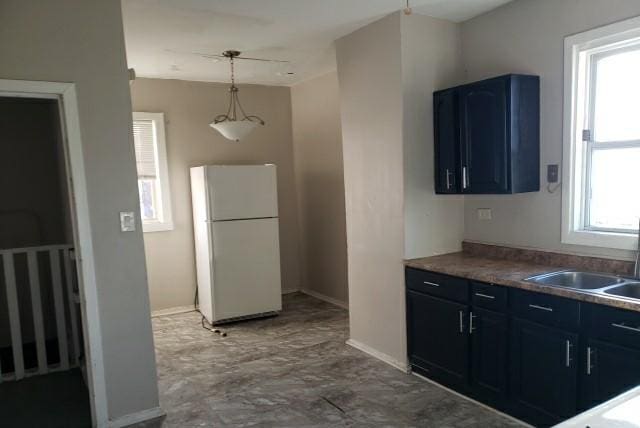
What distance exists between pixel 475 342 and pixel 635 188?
52.2 inches

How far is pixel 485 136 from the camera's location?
297cm

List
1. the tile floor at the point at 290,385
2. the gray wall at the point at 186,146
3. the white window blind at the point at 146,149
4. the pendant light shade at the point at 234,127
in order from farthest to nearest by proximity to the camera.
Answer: the gray wall at the point at 186,146, the white window blind at the point at 146,149, the pendant light shade at the point at 234,127, the tile floor at the point at 290,385

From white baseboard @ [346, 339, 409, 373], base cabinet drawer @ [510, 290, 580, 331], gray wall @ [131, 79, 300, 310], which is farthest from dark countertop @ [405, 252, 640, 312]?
gray wall @ [131, 79, 300, 310]

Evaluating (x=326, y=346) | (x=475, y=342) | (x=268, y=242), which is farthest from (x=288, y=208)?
(x=475, y=342)

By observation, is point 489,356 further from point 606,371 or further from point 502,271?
point 606,371

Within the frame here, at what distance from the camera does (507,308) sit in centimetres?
264

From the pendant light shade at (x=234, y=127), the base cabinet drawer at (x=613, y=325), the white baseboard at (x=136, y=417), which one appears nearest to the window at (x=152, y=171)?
the pendant light shade at (x=234, y=127)

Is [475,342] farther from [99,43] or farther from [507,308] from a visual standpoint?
[99,43]

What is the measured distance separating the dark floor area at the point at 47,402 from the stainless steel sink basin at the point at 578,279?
9.66 feet

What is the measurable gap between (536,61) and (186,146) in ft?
12.2

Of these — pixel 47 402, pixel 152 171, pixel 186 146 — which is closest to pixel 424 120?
pixel 186 146

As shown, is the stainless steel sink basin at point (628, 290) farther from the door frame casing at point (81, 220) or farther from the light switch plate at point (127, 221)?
the door frame casing at point (81, 220)

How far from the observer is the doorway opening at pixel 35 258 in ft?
11.6

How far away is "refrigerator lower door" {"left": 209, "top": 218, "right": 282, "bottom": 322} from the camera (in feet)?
15.3
